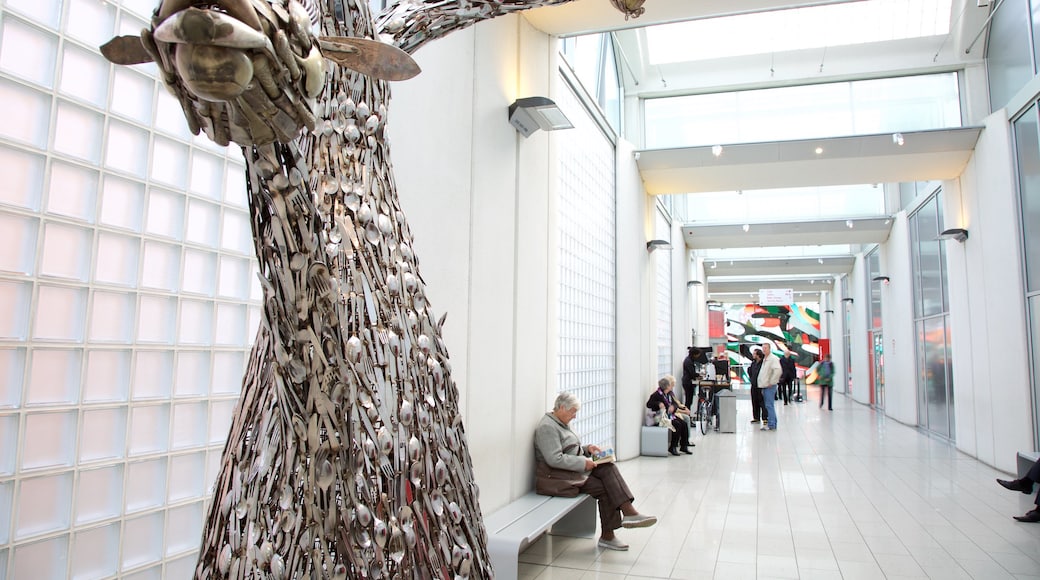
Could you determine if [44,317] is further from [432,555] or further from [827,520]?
[827,520]

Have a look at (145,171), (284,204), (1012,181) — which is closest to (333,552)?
(284,204)

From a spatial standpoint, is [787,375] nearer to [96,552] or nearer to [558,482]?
[558,482]

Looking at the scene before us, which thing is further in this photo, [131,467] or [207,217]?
[207,217]

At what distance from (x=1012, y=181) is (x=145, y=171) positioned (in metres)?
8.88

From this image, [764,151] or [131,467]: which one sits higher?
[764,151]

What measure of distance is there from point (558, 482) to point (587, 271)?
122 inches

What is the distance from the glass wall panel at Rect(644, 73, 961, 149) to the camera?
8.96m

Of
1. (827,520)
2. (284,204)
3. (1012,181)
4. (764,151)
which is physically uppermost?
(764,151)

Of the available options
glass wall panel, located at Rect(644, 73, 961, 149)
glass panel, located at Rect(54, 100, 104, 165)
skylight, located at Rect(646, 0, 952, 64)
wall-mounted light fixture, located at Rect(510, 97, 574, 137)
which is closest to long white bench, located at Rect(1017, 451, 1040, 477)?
glass wall panel, located at Rect(644, 73, 961, 149)

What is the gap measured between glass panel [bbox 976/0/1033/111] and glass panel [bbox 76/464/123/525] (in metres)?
9.20

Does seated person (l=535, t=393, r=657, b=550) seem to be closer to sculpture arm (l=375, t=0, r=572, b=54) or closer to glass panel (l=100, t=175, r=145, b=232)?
glass panel (l=100, t=175, r=145, b=232)

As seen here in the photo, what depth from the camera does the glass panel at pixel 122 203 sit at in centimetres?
184

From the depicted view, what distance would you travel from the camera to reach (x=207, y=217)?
2.18 metres

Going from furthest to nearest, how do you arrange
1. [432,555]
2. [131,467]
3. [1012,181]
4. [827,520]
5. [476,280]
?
[1012,181], [827,520], [476,280], [131,467], [432,555]
